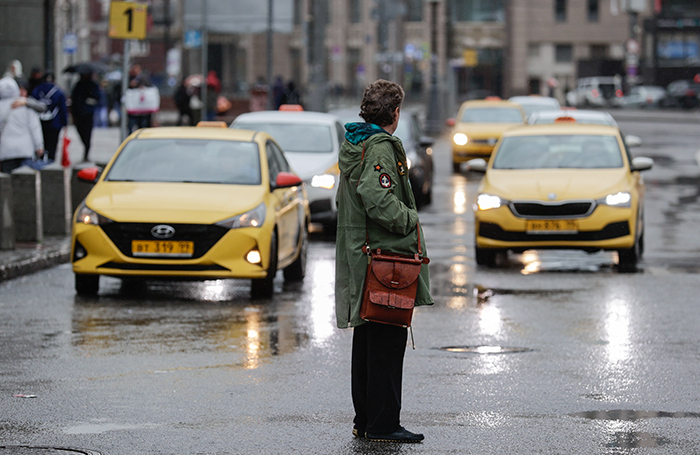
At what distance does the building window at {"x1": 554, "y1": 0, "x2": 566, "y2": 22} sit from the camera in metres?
86.2

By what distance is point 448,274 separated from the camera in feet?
41.2

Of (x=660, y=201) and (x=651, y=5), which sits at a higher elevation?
(x=651, y=5)

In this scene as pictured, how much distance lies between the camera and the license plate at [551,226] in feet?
42.0

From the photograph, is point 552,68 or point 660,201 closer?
point 660,201

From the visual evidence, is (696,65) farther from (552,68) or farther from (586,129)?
(586,129)

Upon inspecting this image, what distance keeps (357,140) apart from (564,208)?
742 cm

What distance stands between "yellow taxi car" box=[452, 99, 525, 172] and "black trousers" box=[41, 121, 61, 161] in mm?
9287

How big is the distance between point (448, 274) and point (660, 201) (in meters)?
9.62

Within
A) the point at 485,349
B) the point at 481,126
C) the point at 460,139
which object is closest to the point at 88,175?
the point at 485,349

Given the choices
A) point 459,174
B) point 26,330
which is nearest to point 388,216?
point 26,330

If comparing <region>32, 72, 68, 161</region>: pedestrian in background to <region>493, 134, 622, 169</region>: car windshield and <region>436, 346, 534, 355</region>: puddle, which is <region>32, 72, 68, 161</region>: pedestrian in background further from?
<region>436, 346, 534, 355</region>: puddle

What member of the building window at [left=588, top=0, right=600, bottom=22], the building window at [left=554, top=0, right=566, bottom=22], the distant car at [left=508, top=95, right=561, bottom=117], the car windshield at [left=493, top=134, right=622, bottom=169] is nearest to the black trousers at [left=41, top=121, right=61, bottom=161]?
the car windshield at [left=493, top=134, right=622, bottom=169]

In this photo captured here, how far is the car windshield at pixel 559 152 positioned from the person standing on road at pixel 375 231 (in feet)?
27.7

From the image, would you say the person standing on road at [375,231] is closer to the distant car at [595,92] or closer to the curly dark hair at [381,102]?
the curly dark hair at [381,102]
